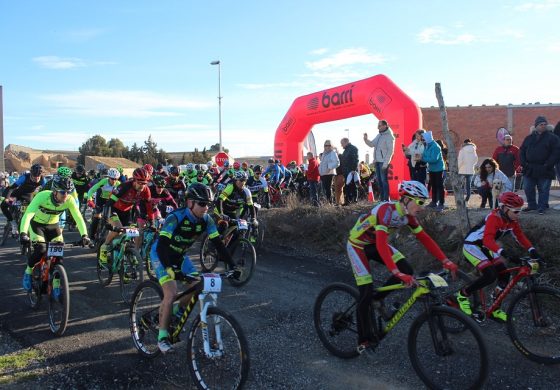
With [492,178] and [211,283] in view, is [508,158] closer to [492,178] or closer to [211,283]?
[492,178]

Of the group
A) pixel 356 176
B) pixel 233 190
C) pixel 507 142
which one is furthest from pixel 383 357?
pixel 356 176

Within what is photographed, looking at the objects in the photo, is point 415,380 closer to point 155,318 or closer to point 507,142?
point 155,318

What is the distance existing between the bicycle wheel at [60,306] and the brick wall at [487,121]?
1370 inches

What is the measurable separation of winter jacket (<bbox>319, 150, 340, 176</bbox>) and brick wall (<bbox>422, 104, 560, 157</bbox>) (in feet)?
86.3

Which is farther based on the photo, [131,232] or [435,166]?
[435,166]

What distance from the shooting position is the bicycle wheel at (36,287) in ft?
21.0

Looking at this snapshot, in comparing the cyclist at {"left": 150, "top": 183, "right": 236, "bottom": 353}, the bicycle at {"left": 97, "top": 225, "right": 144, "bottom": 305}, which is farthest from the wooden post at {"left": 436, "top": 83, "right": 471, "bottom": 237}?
the bicycle at {"left": 97, "top": 225, "right": 144, "bottom": 305}

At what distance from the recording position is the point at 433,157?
10.2 meters

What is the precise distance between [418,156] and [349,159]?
9.05 ft

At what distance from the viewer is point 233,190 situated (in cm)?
945

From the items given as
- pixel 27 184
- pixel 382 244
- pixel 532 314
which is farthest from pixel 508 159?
pixel 27 184

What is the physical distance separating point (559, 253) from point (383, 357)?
370 cm

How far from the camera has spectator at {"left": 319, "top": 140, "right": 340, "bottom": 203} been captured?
12.9m

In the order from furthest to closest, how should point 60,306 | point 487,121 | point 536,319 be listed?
1. point 487,121
2. point 60,306
3. point 536,319
